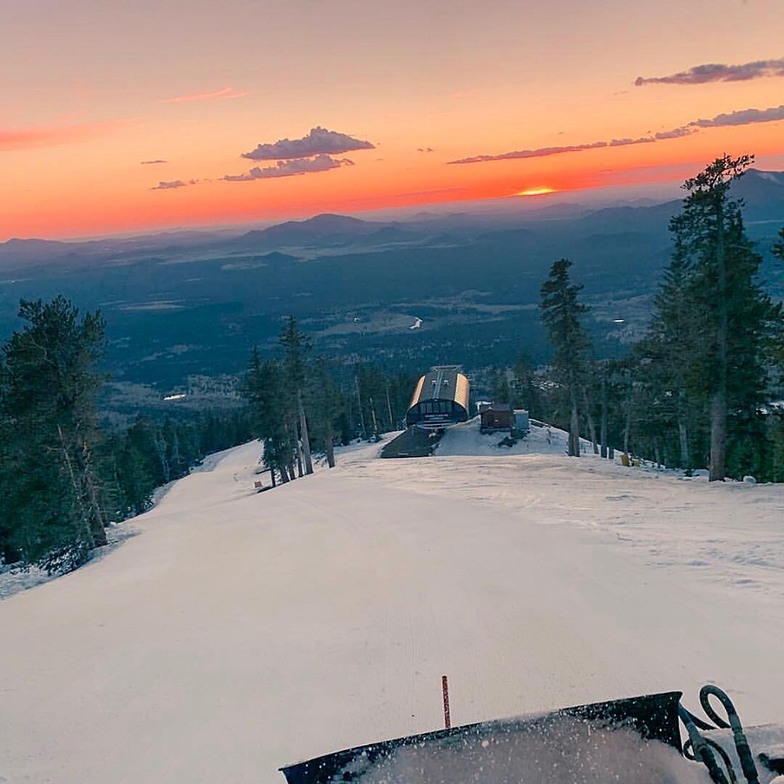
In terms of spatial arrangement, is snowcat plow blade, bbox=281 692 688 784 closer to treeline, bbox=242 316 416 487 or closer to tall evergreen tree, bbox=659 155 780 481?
tall evergreen tree, bbox=659 155 780 481

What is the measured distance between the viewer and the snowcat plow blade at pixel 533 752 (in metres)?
3.33

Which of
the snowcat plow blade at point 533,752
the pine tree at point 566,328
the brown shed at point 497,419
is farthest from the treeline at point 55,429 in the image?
the brown shed at point 497,419

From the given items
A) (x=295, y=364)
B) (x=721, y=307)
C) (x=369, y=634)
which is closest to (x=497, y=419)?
(x=295, y=364)

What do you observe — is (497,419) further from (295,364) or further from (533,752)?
(533,752)

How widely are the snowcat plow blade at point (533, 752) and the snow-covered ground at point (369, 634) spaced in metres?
2.62

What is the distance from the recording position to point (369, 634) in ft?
27.0

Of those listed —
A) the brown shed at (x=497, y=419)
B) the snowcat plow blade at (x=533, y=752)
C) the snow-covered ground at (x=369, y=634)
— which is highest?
the snowcat plow blade at (x=533, y=752)

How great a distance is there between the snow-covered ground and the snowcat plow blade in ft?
8.59

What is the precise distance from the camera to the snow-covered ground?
6.15 m

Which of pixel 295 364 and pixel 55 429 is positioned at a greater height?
pixel 55 429

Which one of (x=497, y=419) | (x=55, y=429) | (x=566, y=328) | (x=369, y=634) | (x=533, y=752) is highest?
(x=533, y=752)

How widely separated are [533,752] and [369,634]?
16.7 feet

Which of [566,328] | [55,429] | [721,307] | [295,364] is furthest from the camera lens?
[295,364]

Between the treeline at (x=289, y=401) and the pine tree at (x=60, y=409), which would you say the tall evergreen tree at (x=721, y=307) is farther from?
the treeline at (x=289, y=401)
